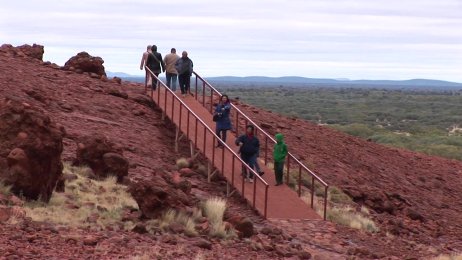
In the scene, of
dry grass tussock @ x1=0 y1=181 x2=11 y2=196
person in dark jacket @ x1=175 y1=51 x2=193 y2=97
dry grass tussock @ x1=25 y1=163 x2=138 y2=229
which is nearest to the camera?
dry grass tussock @ x1=25 y1=163 x2=138 y2=229

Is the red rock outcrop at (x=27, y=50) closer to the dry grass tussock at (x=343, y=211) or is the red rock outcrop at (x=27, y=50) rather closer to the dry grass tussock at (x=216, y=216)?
the dry grass tussock at (x=343, y=211)

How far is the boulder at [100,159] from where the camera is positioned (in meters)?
15.4

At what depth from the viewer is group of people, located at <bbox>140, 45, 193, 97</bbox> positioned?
22156 mm

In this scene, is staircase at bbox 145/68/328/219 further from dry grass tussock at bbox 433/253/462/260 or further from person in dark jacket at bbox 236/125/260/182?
dry grass tussock at bbox 433/253/462/260

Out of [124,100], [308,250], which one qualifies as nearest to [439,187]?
[124,100]

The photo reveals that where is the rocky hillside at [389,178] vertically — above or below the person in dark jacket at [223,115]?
below

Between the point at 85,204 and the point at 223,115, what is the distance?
5.93m

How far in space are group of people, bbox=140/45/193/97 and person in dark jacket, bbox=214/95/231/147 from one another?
395cm

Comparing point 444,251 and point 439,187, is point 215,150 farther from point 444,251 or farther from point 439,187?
point 439,187

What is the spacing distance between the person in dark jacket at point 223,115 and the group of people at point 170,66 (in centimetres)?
395

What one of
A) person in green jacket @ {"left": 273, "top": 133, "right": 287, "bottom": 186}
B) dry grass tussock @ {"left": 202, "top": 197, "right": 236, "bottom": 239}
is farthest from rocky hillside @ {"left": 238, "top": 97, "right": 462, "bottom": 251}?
dry grass tussock @ {"left": 202, "top": 197, "right": 236, "bottom": 239}

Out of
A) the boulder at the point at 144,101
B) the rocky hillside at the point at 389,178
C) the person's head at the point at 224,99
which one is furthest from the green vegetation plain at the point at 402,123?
the person's head at the point at 224,99

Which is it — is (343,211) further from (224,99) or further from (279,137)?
(224,99)

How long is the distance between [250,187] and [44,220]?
5.96 m
